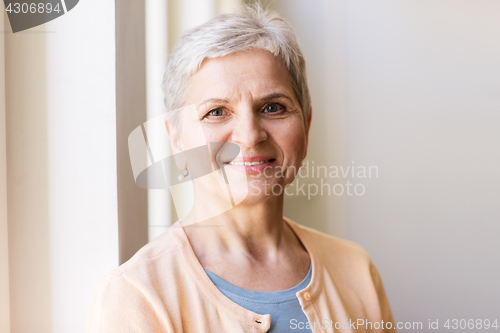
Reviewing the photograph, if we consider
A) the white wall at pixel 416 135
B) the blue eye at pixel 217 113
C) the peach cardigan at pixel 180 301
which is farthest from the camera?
the white wall at pixel 416 135

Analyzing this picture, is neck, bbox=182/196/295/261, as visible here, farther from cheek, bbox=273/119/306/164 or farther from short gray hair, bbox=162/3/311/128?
short gray hair, bbox=162/3/311/128

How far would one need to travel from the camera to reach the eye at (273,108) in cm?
69

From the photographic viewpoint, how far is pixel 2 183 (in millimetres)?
692

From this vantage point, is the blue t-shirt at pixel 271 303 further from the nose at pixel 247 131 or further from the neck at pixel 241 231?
the nose at pixel 247 131

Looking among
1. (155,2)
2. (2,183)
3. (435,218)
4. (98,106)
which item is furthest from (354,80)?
(2,183)

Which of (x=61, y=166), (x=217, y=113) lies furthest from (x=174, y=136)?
(x=61, y=166)

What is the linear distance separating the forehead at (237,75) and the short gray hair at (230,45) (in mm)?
12

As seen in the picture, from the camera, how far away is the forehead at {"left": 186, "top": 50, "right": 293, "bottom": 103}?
65 centimetres

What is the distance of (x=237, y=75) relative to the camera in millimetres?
649

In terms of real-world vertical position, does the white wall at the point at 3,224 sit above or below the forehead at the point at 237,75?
below

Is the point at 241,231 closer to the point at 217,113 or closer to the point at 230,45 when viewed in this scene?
the point at 217,113

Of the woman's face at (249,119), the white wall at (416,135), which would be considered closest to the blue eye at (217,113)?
the woman's face at (249,119)

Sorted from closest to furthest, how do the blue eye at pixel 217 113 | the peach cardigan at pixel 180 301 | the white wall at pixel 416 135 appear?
the peach cardigan at pixel 180 301
the blue eye at pixel 217 113
the white wall at pixel 416 135

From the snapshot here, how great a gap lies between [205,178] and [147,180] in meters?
0.20
